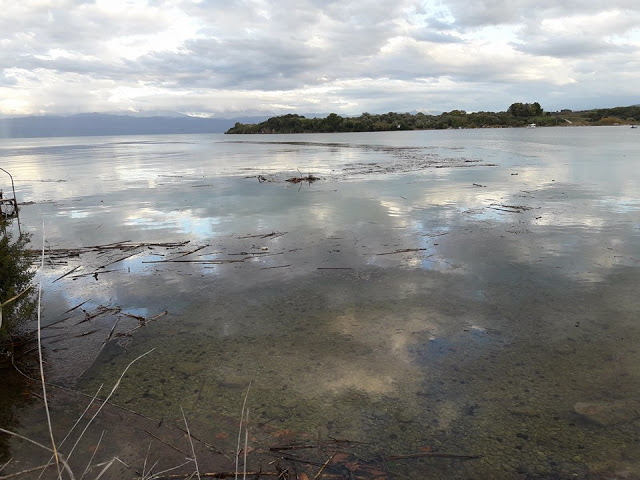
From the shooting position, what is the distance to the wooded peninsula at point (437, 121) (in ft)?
536

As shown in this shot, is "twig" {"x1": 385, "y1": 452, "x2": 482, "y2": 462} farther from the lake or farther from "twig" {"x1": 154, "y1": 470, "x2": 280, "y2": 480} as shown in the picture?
"twig" {"x1": 154, "y1": 470, "x2": 280, "y2": 480}

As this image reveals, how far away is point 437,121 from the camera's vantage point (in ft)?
609

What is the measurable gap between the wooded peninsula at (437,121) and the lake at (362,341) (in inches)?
6068

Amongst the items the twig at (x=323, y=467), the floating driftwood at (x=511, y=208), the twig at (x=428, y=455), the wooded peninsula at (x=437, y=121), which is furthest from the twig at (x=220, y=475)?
the wooded peninsula at (x=437, y=121)

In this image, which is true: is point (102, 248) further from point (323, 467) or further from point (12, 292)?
point (323, 467)

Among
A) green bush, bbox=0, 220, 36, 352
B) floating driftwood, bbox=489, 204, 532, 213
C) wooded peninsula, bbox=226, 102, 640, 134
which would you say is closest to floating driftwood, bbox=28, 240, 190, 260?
Result: green bush, bbox=0, 220, 36, 352

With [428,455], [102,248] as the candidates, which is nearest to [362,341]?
[428,455]

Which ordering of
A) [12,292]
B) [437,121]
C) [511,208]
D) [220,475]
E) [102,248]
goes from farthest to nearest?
[437,121]
[511,208]
[102,248]
[12,292]
[220,475]

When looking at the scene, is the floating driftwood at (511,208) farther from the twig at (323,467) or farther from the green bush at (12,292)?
the green bush at (12,292)

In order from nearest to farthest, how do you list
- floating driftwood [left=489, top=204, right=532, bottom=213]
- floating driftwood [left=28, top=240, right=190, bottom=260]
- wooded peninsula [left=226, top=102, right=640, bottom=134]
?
floating driftwood [left=28, top=240, right=190, bottom=260], floating driftwood [left=489, top=204, right=532, bottom=213], wooded peninsula [left=226, top=102, right=640, bottom=134]

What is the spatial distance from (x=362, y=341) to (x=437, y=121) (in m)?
192

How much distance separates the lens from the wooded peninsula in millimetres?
163375

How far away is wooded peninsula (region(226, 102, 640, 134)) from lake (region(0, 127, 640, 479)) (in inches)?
6068

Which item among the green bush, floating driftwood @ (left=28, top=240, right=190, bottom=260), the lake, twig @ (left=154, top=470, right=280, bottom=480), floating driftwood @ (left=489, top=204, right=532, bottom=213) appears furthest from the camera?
floating driftwood @ (left=489, top=204, right=532, bottom=213)
